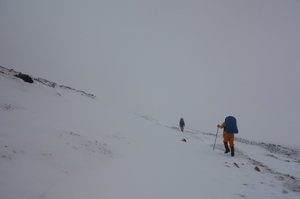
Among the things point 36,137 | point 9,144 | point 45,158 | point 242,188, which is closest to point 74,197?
point 45,158

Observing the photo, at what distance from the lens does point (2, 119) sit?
4039 millimetres

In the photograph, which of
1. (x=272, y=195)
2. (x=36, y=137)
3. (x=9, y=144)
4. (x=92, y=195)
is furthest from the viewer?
(x=272, y=195)

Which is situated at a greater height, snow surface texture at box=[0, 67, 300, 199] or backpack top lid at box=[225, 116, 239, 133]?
backpack top lid at box=[225, 116, 239, 133]

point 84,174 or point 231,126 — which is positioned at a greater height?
point 231,126

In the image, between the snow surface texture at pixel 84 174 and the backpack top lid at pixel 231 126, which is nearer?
the snow surface texture at pixel 84 174

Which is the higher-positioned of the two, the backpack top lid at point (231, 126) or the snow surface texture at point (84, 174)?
the backpack top lid at point (231, 126)

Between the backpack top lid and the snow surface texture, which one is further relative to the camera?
the backpack top lid

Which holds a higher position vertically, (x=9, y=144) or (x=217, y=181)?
(x=9, y=144)

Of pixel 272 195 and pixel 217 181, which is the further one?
pixel 217 181

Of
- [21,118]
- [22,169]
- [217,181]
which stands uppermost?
[21,118]

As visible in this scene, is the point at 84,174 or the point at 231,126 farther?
the point at 231,126

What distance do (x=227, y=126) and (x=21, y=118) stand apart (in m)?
9.71

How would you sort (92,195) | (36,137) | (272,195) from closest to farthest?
(92,195)
(36,137)
(272,195)

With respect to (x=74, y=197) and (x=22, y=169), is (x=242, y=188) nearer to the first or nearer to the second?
(x=74, y=197)
